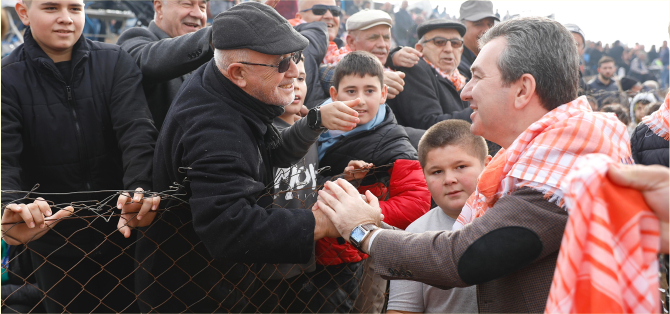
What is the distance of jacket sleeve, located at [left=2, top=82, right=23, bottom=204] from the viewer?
245cm

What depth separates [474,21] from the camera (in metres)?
5.13

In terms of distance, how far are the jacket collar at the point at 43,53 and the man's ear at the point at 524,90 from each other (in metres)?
2.35

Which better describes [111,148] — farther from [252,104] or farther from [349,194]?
[349,194]

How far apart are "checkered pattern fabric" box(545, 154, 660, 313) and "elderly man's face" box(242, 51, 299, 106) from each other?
1.33m

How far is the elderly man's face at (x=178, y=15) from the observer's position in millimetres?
3609

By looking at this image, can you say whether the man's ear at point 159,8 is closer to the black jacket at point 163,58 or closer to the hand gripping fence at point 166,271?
the black jacket at point 163,58

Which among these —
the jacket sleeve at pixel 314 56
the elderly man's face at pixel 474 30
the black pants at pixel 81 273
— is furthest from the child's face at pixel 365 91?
the elderly man's face at pixel 474 30

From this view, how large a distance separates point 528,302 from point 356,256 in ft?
4.45

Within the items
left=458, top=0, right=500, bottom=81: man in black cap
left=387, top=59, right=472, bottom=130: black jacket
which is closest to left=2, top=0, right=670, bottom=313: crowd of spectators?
left=387, top=59, right=472, bottom=130: black jacket

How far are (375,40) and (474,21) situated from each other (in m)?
1.20

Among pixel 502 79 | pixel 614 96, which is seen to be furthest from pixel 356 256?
pixel 614 96

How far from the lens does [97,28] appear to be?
31.9 feet

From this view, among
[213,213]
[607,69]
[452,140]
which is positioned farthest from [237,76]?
[607,69]

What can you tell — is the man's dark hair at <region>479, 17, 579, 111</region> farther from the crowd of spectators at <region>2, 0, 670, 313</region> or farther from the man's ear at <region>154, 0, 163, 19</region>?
the man's ear at <region>154, 0, 163, 19</region>
